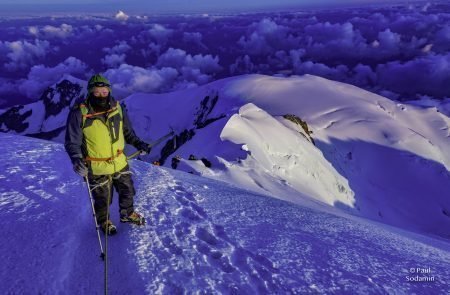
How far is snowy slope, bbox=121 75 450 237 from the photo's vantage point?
153ft

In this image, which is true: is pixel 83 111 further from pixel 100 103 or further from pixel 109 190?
pixel 109 190

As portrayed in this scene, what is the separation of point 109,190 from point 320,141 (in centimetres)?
9048

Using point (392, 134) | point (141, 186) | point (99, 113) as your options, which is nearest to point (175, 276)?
point (99, 113)

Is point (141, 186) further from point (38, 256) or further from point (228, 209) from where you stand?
point (38, 256)

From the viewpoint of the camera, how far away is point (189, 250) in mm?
7371

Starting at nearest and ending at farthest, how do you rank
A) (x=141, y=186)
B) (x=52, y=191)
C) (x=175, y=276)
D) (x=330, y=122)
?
(x=175, y=276) → (x=52, y=191) → (x=141, y=186) → (x=330, y=122)

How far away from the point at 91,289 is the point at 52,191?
13.4ft

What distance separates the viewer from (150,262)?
6.82 meters

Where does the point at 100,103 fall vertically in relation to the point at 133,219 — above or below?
above

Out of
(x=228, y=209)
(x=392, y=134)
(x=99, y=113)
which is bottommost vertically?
(x=392, y=134)

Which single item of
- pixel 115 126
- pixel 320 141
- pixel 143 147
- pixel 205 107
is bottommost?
pixel 320 141

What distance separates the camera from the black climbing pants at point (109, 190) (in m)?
7.63

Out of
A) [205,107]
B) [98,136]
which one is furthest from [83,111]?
[205,107]

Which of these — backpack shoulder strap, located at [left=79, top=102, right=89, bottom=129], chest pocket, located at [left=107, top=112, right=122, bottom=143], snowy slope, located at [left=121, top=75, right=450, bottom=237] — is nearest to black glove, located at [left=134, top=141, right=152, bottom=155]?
chest pocket, located at [left=107, top=112, right=122, bottom=143]
